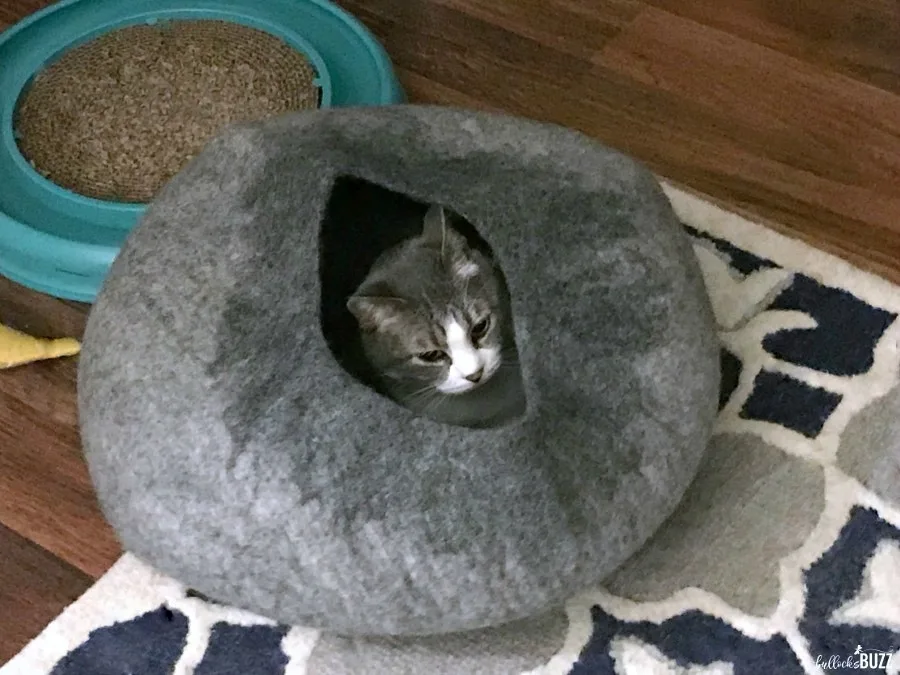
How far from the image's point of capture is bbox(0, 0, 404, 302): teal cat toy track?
142cm

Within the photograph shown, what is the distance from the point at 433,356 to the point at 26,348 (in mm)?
578

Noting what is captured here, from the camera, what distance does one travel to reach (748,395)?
1.28 metres

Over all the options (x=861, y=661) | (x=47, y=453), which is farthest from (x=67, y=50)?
(x=861, y=661)

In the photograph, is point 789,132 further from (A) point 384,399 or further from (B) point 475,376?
(A) point 384,399

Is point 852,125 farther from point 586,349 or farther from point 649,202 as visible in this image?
point 586,349

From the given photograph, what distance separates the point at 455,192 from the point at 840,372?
1.81 feet

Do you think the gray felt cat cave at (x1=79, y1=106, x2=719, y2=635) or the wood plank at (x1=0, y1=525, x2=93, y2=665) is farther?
the wood plank at (x1=0, y1=525, x2=93, y2=665)

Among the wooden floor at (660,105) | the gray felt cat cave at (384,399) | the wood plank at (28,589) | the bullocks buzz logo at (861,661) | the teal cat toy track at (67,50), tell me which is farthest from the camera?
the teal cat toy track at (67,50)

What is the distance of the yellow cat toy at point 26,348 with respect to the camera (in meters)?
1.37

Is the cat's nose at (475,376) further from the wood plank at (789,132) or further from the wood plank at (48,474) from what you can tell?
the wood plank at (789,132)

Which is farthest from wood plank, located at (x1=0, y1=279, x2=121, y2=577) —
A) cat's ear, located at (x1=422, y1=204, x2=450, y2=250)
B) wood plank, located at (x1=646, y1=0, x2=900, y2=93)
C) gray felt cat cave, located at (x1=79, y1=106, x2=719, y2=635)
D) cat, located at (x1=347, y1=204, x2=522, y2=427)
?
wood plank, located at (x1=646, y1=0, x2=900, y2=93)

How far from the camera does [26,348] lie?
1.38 metres

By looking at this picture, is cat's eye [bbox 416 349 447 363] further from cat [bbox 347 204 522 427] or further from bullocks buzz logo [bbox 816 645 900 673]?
bullocks buzz logo [bbox 816 645 900 673]

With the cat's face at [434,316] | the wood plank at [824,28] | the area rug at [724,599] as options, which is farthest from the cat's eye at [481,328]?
the wood plank at [824,28]
